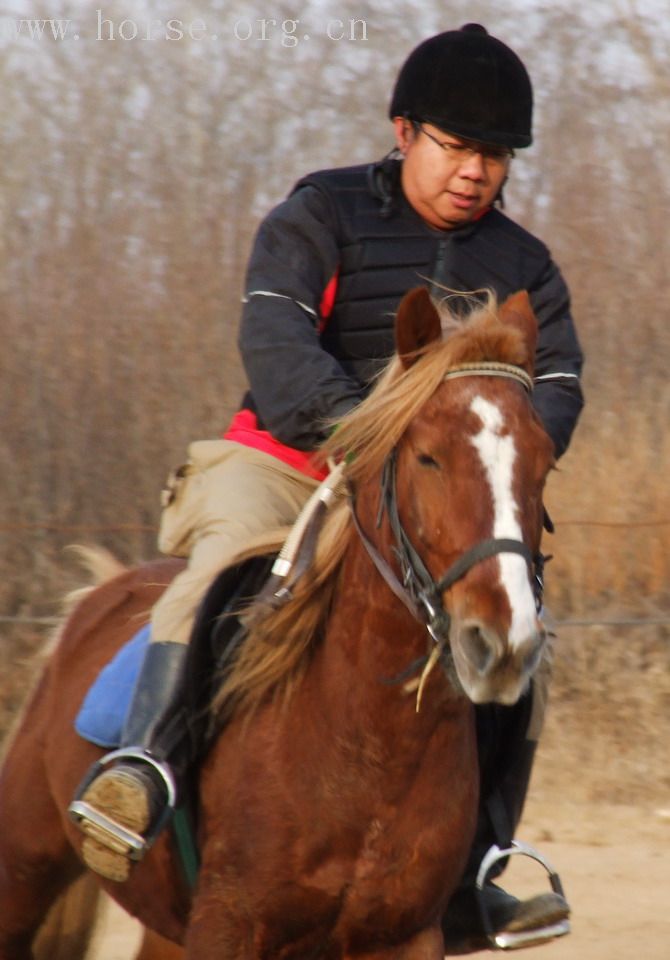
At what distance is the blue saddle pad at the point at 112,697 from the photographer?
154 inches

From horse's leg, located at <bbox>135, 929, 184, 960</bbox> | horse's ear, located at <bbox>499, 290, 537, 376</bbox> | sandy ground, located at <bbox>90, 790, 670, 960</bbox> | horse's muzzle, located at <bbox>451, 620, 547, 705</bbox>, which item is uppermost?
horse's ear, located at <bbox>499, 290, 537, 376</bbox>

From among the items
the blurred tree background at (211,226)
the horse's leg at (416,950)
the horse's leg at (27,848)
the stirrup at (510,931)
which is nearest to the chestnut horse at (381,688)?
the horse's leg at (416,950)

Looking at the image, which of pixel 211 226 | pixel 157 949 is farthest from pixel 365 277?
pixel 211 226

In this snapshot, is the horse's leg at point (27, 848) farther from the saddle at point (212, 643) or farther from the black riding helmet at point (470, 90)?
the black riding helmet at point (470, 90)

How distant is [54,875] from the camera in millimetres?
4508

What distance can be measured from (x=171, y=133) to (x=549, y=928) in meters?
6.76

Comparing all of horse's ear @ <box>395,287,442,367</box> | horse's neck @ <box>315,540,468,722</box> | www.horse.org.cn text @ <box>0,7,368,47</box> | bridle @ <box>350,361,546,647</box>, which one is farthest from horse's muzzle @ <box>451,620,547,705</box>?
www.horse.org.cn text @ <box>0,7,368,47</box>

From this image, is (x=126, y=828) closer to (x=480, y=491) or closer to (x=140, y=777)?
(x=140, y=777)

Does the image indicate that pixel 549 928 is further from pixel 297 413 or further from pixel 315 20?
pixel 315 20

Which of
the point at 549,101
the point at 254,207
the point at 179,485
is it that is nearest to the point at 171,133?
the point at 254,207

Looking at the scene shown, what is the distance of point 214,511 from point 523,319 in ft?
3.26

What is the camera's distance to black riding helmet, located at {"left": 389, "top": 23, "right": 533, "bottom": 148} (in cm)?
381

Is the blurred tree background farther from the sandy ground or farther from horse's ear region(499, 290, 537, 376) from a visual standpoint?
horse's ear region(499, 290, 537, 376)

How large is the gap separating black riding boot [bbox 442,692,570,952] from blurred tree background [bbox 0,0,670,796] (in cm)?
438
